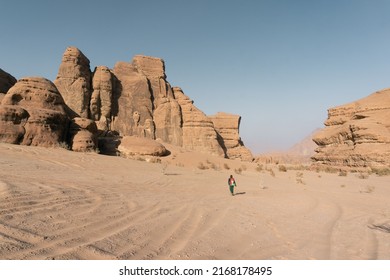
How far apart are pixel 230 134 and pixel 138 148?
21509 millimetres

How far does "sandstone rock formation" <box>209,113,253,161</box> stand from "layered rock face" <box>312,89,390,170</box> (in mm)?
16036

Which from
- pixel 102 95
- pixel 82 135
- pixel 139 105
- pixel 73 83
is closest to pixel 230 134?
pixel 139 105

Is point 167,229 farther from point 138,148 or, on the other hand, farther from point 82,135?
point 138,148

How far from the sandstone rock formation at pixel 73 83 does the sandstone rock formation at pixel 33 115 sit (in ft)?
34.3

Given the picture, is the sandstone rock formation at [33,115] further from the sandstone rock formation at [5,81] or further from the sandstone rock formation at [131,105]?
the sandstone rock formation at [131,105]

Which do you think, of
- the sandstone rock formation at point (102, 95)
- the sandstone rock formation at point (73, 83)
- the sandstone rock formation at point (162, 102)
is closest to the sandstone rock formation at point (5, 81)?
the sandstone rock formation at point (73, 83)

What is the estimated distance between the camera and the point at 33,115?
14.5 metres

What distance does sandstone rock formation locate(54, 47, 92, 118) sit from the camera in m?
27.7

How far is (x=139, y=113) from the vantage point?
107 ft

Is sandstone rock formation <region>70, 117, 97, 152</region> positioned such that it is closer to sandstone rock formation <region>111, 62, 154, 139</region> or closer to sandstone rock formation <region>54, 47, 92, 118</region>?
sandstone rock formation <region>54, 47, 92, 118</region>

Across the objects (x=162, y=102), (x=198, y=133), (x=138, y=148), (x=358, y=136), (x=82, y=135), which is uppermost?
(x=162, y=102)

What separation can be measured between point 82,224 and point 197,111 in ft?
103
